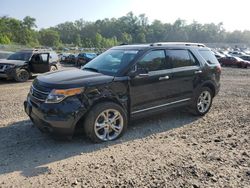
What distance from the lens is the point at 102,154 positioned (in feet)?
13.7

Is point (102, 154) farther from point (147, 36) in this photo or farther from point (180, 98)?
point (147, 36)

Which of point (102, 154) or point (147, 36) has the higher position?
point (147, 36)

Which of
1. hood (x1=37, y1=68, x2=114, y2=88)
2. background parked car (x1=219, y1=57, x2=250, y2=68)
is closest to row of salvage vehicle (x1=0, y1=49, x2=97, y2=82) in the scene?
hood (x1=37, y1=68, x2=114, y2=88)

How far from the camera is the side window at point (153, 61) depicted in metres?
5.04

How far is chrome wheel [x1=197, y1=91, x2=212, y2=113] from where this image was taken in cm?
626

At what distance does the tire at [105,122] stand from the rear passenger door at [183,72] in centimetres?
150

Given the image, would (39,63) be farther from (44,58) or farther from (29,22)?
(29,22)

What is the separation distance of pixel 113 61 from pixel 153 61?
83 cm

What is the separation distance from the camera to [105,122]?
4.61 meters

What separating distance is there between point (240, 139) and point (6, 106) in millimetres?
6088

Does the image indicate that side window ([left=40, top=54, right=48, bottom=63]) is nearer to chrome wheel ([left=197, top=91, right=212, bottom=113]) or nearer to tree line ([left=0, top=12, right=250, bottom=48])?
chrome wheel ([left=197, top=91, right=212, bottom=113])

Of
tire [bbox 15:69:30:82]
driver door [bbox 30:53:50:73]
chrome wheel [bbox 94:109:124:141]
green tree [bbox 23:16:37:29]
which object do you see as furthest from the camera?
green tree [bbox 23:16:37:29]

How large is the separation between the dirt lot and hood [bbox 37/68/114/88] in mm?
1102

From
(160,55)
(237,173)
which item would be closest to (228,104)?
(160,55)
